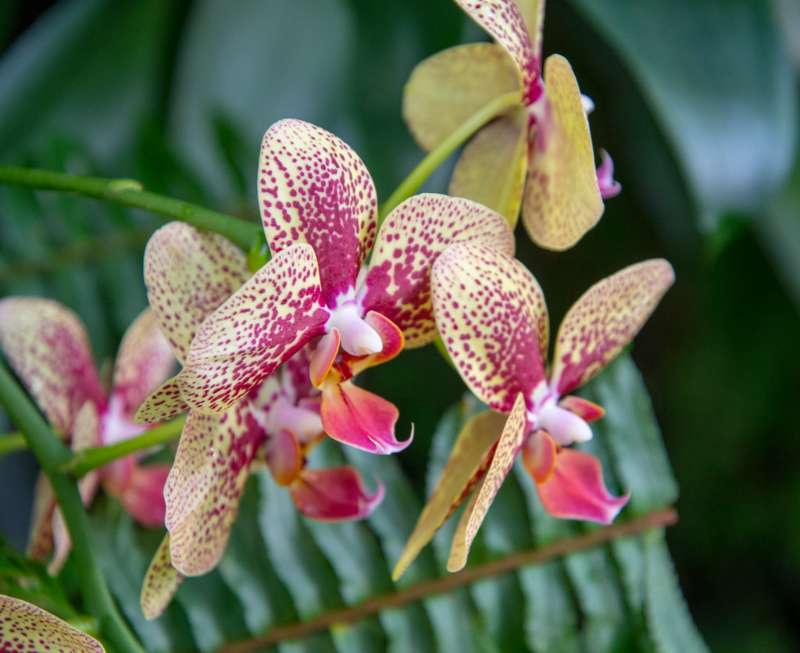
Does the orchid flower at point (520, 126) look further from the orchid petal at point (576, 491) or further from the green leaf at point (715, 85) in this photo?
the green leaf at point (715, 85)

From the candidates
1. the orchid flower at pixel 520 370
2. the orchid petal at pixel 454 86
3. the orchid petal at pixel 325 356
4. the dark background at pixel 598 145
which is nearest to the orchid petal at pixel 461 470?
the orchid flower at pixel 520 370

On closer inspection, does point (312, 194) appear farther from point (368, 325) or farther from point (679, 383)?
point (679, 383)

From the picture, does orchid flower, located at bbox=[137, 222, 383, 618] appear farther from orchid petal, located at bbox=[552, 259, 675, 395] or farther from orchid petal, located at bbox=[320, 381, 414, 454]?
orchid petal, located at bbox=[552, 259, 675, 395]

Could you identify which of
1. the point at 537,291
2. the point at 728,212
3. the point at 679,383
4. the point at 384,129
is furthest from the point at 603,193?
the point at 679,383

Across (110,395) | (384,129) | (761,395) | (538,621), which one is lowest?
(761,395)

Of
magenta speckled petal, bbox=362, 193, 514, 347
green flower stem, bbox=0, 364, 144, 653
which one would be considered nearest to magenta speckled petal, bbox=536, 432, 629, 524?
magenta speckled petal, bbox=362, 193, 514, 347
